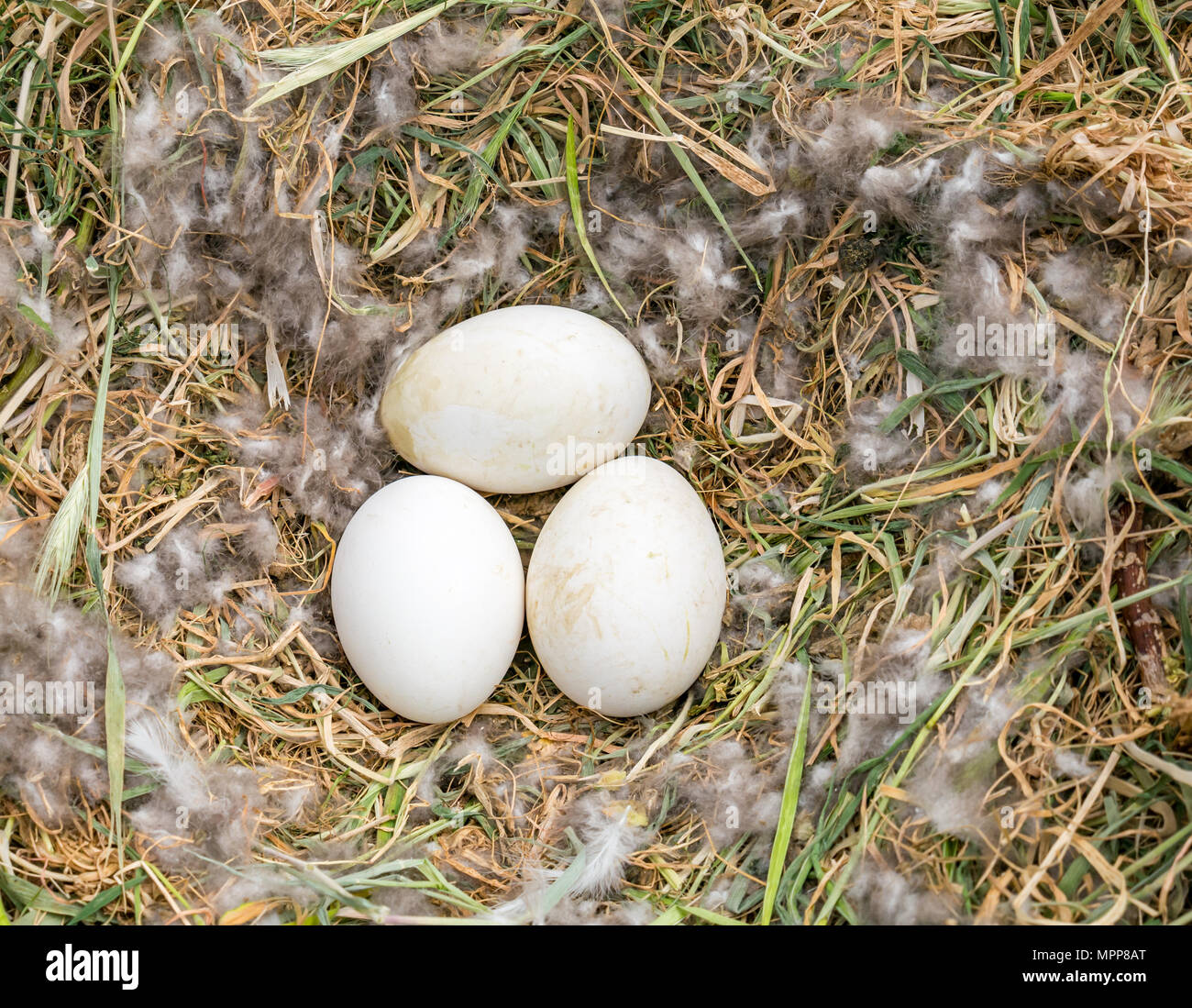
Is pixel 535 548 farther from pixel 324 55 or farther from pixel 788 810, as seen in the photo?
pixel 324 55

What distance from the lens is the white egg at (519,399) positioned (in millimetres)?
1417

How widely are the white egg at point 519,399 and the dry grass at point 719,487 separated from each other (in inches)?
4.9

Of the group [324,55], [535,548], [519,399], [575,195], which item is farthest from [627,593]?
[324,55]

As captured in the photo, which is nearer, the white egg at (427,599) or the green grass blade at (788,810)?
the green grass blade at (788,810)

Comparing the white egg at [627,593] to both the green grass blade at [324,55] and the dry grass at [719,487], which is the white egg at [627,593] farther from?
the green grass blade at [324,55]

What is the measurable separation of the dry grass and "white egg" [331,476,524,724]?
12 centimetres

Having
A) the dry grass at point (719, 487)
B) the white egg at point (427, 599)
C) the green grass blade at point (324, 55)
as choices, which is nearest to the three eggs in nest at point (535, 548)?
the white egg at point (427, 599)

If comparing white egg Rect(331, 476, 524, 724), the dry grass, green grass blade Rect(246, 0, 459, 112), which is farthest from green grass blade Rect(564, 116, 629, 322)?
white egg Rect(331, 476, 524, 724)

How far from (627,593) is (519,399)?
356 millimetres

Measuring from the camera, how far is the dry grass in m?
1.24

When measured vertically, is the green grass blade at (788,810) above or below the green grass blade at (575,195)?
below

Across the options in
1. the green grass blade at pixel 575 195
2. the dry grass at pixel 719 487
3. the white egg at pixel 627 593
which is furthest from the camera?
the green grass blade at pixel 575 195

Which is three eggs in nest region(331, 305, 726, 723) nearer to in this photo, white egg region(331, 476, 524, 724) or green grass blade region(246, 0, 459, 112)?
white egg region(331, 476, 524, 724)

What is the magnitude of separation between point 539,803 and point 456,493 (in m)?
0.52
